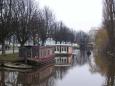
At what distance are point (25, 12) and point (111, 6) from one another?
15303 mm

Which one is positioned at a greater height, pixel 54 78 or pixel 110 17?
pixel 110 17

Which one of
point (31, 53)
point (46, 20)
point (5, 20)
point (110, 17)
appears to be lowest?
point (31, 53)

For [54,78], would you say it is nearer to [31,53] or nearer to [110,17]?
[31,53]

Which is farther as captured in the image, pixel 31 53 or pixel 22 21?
pixel 22 21

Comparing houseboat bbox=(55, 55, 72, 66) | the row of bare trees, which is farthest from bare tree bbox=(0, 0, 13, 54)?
houseboat bbox=(55, 55, 72, 66)

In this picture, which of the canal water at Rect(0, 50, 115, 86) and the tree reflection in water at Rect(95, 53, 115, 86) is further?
the tree reflection in water at Rect(95, 53, 115, 86)

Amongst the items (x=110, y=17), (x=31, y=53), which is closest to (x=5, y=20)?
(x=31, y=53)

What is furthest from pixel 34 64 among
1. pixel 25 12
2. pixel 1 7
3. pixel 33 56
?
pixel 25 12

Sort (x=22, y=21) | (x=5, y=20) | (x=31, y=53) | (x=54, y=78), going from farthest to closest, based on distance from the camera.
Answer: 1. (x=22, y=21)
2. (x=5, y=20)
3. (x=31, y=53)
4. (x=54, y=78)

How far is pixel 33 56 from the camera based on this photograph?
133 ft

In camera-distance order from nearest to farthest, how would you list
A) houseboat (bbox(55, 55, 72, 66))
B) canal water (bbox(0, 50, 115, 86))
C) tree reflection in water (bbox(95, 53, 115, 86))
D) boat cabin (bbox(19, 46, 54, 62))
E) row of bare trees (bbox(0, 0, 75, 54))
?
canal water (bbox(0, 50, 115, 86)) → tree reflection in water (bbox(95, 53, 115, 86)) → boat cabin (bbox(19, 46, 54, 62)) → row of bare trees (bbox(0, 0, 75, 54)) → houseboat (bbox(55, 55, 72, 66))

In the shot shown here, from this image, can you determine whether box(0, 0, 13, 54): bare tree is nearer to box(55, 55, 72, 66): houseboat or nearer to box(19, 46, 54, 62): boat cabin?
box(19, 46, 54, 62): boat cabin

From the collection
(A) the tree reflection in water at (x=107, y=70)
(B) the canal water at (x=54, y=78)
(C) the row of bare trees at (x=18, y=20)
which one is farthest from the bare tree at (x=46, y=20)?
(B) the canal water at (x=54, y=78)

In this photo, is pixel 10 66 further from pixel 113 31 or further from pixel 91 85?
pixel 113 31
